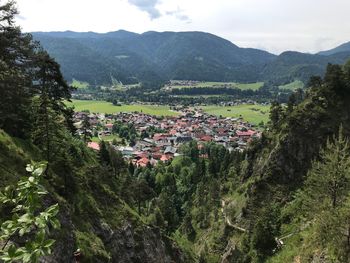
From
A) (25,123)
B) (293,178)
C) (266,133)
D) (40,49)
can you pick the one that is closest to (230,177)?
(266,133)

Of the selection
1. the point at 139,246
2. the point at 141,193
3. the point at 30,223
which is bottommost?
the point at 141,193

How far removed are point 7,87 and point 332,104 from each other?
189 feet

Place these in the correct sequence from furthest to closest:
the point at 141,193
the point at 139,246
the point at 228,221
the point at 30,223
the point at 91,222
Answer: the point at 228,221
the point at 141,193
the point at 139,246
the point at 91,222
the point at 30,223

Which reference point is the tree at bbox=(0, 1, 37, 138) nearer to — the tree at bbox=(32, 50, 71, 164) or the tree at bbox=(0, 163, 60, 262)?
the tree at bbox=(32, 50, 71, 164)

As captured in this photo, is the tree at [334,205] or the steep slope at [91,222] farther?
the steep slope at [91,222]

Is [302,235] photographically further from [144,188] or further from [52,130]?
[144,188]

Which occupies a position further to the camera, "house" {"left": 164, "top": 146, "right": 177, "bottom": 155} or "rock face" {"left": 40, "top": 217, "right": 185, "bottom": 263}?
"house" {"left": 164, "top": 146, "right": 177, "bottom": 155}

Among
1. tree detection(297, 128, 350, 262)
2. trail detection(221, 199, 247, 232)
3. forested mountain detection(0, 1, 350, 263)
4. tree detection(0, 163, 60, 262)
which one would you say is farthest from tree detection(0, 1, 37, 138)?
trail detection(221, 199, 247, 232)

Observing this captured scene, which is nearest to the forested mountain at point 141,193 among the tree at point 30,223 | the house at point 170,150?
the tree at point 30,223

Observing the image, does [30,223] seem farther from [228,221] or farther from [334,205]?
[228,221]

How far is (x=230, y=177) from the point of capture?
352ft

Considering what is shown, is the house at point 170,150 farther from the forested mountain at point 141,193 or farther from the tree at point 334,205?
the tree at point 334,205

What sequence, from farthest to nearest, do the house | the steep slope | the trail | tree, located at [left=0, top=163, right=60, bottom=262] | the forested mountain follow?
the house, the trail, the steep slope, the forested mountain, tree, located at [left=0, top=163, right=60, bottom=262]

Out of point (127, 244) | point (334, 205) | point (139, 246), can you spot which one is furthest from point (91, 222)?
point (334, 205)
